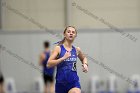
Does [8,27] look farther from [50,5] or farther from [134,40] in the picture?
[134,40]

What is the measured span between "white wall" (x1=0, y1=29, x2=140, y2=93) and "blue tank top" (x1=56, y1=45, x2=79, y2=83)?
7.05 meters

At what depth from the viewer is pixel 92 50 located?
15.0 metres

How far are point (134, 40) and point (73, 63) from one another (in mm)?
7435

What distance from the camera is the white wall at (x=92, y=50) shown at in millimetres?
14883

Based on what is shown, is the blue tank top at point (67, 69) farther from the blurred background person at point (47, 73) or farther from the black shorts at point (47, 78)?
the black shorts at point (47, 78)

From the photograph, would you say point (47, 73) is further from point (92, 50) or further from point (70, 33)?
point (70, 33)

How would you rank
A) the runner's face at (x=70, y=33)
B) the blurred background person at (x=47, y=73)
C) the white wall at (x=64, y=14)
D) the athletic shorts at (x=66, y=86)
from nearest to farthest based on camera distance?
the runner's face at (x=70, y=33) → the athletic shorts at (x=66, y=86) → the blurred background person at (x=47, y=73) → the white wall at (x=64, y=14)

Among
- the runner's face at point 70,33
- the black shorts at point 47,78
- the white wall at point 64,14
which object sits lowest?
the black shorts at point 47,78

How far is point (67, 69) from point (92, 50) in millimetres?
7460

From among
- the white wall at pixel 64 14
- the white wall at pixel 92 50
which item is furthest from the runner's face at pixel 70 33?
the white wall at pixel 64 14

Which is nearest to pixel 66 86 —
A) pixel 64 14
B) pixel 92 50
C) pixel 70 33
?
pixel 70 33

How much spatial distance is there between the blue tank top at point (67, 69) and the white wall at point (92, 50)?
23.1 feet

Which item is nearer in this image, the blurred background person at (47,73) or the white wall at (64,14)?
the blurred background person at (47,73)

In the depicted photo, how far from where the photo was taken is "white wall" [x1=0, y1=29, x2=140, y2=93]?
14883 mm
